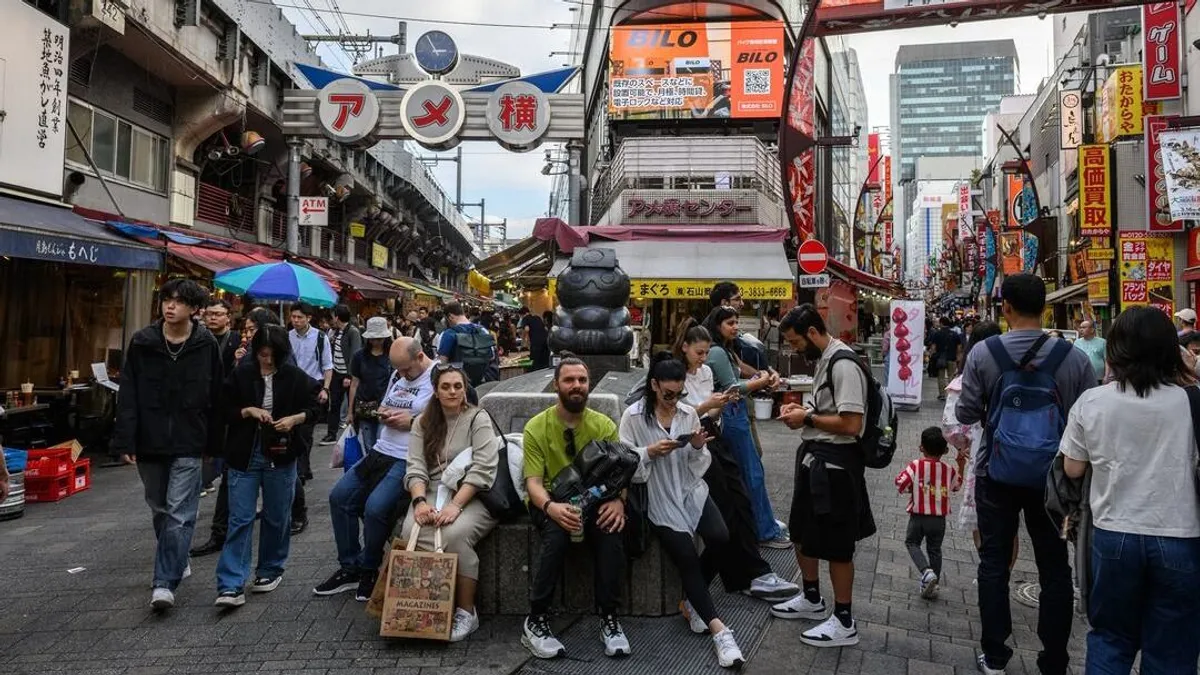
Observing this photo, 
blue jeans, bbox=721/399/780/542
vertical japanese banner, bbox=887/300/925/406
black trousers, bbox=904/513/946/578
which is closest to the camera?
black trousers, bbox=904/513/946/578

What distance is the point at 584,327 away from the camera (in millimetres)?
7605

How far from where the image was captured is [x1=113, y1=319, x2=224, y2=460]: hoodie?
4.32 m

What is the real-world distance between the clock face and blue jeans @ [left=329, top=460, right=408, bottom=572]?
15350 millimetres

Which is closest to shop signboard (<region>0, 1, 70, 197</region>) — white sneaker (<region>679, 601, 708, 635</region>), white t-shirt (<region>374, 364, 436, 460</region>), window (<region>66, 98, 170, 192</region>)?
window (<region>66, 98, 170, 192</region>)

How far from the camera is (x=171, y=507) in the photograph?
4.36 metres

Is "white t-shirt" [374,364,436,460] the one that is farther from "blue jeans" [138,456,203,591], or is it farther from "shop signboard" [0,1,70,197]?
"shop signboard" [0,1,70,197]

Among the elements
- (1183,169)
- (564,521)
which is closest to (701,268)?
(1183,169)

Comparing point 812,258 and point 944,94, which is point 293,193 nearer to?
point 812,258

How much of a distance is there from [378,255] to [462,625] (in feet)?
85.5

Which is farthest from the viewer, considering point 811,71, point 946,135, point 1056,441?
point 946,135

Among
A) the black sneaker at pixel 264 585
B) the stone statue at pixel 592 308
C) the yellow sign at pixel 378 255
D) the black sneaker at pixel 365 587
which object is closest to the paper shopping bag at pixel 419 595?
the black sneaker at pixel 365 587

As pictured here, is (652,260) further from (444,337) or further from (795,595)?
(795,595)

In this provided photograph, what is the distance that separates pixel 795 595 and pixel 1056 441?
194cm

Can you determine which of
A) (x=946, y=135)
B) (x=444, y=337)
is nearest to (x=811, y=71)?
(x=444, y=337)
